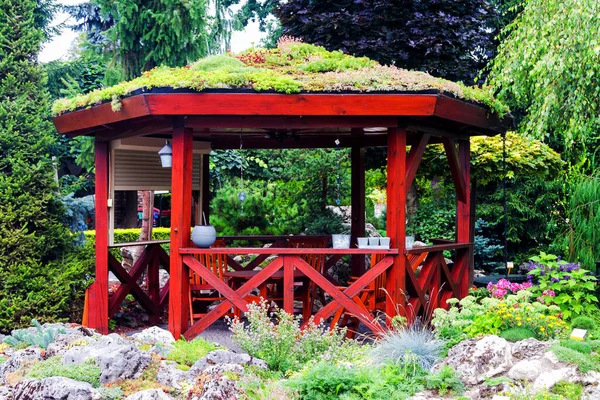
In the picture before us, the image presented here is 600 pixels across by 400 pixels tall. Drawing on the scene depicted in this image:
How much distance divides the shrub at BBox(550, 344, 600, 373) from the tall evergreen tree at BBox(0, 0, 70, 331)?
5.40 m

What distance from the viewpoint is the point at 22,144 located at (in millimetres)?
8000

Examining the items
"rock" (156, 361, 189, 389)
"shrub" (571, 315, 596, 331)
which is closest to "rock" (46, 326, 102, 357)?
"rock" (156, 361, 189, 389)

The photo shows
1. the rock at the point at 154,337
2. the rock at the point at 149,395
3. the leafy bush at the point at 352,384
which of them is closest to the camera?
the rock at the point at 149,395

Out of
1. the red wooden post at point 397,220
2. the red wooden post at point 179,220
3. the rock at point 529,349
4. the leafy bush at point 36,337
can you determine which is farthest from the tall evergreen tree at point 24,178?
the rock at point 529,349

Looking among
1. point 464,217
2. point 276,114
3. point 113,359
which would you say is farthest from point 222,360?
point 464,217

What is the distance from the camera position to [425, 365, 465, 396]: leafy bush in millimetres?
4656

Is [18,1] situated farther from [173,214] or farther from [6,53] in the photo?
[173,214]

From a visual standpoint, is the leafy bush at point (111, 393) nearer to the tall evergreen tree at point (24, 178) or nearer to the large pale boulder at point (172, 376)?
the large pale boulder at point (172, 376)

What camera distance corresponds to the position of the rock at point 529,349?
5.00 m

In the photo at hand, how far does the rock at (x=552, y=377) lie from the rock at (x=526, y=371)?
62mm

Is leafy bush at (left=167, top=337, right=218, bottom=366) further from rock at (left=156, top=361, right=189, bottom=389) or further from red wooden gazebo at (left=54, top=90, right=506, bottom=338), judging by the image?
red wooden gazebo at (left=54, top=90, right=506, bottom=338)

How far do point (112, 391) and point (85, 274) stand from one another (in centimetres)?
377

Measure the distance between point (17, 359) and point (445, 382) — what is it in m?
3.36

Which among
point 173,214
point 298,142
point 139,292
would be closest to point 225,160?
point 298,142
